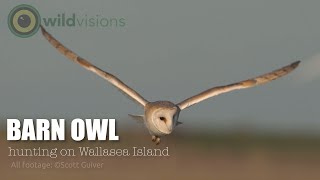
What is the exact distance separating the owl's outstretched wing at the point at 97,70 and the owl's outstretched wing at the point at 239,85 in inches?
30.1

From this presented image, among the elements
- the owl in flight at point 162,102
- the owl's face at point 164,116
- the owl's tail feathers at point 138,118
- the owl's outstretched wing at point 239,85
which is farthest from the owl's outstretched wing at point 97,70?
the owl's outstretched wing at point 239,85

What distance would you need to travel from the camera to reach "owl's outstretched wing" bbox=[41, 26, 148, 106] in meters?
16.0

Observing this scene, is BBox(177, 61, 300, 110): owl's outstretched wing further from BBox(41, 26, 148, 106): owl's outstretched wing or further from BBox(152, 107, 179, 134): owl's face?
BBox(41, 26, 148, 106): owl's outstretched wing

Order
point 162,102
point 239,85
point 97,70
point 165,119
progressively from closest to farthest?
point 165,119 < point 162,102 < point 239,85 < point 97,70

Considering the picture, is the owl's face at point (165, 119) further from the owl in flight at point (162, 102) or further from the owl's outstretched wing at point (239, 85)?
the owl's outstretched wing at point (239, 85)

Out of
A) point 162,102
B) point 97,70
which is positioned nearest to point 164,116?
point 162,102

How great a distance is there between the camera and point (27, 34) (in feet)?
65.0

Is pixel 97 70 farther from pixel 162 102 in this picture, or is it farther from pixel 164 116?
pixel 164 116

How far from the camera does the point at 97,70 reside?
16.6 meters

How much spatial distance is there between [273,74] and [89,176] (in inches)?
244

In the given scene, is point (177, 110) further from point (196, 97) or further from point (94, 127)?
point (94, 127)

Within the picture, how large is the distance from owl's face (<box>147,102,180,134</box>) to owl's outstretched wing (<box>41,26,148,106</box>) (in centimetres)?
32

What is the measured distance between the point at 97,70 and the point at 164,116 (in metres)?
1.76

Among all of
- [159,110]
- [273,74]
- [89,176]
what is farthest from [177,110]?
[89,176]
